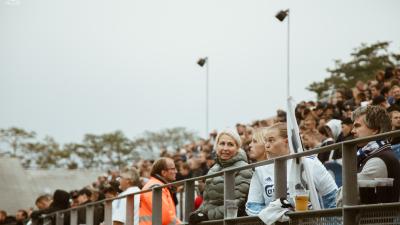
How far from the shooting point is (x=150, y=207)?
413 inches

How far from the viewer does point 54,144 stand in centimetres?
7250

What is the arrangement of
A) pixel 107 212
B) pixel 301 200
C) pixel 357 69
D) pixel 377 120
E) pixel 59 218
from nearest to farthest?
pixel 301 200 < pixel 377 120 < pixel 107 212 < pixel 59 218 < pixel 357 69

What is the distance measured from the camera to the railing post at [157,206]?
32.8ft

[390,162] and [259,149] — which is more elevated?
[259,149]

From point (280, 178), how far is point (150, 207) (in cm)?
357

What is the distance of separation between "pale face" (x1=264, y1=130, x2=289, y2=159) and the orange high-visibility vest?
2599mm

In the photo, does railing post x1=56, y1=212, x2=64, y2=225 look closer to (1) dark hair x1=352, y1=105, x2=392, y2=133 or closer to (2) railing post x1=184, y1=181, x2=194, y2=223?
(2) railing post x1=184, y1=181, x2=194, y2=223

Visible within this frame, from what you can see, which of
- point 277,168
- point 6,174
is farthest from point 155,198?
point 6,174

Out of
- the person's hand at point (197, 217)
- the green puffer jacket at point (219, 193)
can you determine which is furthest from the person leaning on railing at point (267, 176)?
the person's hand at point (197, 217)

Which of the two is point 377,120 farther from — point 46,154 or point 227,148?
point 46,154

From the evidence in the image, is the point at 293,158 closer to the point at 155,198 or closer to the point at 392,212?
the point at 392,212

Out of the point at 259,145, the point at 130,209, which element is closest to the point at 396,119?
the point at 259,145

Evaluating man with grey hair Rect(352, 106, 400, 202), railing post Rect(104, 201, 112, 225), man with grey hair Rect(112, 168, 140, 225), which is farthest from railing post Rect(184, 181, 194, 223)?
man with grey hair Rect(352, 106, 400, 202)

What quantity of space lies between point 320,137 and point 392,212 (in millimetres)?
8280
